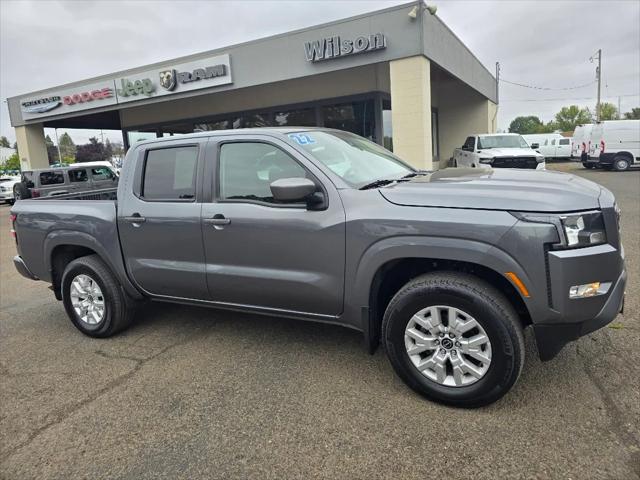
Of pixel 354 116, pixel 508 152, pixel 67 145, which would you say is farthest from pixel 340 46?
pixel 67 145

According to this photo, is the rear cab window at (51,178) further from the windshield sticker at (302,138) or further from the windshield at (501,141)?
the windshield sticker at (302,138)

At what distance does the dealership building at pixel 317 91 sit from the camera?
12.4 meters

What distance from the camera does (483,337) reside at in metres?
2.90

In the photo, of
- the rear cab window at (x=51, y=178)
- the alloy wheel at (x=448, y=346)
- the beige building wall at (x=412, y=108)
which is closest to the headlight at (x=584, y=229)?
the alloy wheel at (x=448, y=346)

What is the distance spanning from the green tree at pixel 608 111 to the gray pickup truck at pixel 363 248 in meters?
95.0

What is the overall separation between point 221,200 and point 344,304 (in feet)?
4.11

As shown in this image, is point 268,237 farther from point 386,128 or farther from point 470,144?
point 470,144

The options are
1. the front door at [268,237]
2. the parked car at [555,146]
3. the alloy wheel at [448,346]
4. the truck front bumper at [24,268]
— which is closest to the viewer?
the alloy wheel at [448,346]

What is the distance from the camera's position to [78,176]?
593 inches

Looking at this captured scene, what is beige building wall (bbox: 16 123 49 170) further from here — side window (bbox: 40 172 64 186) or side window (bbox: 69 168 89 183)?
side window (bbox: 69 168 89 183)

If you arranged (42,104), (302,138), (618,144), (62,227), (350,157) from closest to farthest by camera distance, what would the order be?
(302,138) → (350,157) → (62,227) → (42,104) → (618,144)

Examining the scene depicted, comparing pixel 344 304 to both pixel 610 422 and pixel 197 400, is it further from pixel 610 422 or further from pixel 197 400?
pixel 610 422

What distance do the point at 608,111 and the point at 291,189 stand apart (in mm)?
98806

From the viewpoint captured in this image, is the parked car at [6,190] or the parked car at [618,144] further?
the parked car at [6,190]
